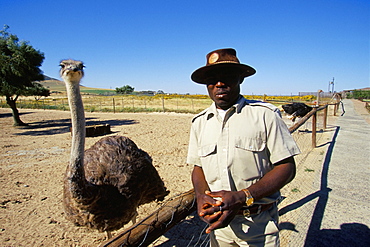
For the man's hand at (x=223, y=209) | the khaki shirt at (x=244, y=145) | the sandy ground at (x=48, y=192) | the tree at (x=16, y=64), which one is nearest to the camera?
the man's hand at (x=223, y=209)

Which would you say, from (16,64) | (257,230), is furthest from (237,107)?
(16,64)

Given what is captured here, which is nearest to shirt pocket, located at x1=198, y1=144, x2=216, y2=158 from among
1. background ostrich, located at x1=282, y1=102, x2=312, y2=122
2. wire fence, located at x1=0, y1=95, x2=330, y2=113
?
background ostrich, located at x1=282, y1=102, x2=312, y2=122

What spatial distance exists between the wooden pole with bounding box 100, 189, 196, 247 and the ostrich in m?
1.12

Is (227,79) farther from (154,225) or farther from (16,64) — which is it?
(16,64)

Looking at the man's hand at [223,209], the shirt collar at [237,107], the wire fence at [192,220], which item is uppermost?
the shirt collar at [237,107]

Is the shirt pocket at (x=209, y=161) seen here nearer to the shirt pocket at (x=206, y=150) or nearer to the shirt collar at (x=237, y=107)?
the shirt pocket at (x=206, y=150)

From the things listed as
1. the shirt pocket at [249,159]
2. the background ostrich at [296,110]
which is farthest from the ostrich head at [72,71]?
the background ostrich at [296,110]

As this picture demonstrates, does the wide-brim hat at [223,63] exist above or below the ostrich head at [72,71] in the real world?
below

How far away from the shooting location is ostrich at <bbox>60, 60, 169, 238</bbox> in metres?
2.34

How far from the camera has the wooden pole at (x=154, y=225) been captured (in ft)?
3.99

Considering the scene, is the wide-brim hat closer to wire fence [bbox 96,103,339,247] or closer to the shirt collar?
the shirt collar

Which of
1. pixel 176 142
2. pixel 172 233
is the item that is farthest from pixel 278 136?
pixel 176 142

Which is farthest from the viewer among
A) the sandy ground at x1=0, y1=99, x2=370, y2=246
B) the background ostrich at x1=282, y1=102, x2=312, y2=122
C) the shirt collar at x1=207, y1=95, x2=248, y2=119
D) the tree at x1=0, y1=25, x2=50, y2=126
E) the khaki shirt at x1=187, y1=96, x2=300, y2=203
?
the tree at x1=0, y1=25, x2=50, y2=126

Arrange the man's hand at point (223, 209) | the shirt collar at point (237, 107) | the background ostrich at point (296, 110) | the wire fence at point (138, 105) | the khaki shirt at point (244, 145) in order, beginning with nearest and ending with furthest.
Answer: the man's hand at point (223, 209) < the khaki shirt at point (244, 145) < the shirt collar at point (237, 107) < the background ostrich at point (296, 110) < the wire fence at point (138, 105)
